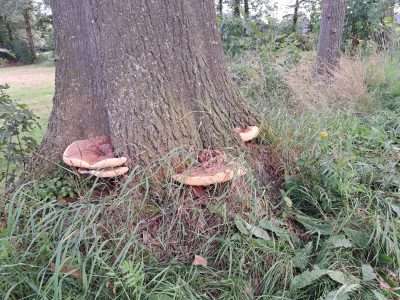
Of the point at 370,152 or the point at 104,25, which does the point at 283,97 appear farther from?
the point at 104,25

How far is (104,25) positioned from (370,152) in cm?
191

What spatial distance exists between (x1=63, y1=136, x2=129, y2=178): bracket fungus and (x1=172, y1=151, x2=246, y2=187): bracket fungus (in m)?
0.29

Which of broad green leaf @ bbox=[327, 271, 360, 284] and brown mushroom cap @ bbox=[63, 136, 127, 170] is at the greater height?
brown mushroom cap @ bbox=[63, 136, 127, 170]

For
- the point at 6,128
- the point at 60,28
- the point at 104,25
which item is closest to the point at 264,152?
the point at 104,25

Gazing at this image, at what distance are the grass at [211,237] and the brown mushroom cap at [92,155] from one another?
0.12 m

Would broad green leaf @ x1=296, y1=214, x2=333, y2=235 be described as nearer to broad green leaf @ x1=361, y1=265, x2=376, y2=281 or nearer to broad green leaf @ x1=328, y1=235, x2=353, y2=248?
broad green leaf @ x1=328, y1=235, x2=353, y2=248

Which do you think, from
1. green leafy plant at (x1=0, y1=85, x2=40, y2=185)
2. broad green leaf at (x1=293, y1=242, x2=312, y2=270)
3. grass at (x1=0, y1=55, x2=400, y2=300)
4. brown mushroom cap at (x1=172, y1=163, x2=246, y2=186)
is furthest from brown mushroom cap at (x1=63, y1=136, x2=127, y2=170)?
broad green leaf at (x1=293, y1=242, x2=312, y2=270)

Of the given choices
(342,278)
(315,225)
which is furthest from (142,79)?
(342,278)

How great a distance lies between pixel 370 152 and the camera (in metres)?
2.23

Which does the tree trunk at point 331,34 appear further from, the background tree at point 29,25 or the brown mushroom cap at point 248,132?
the background tree at point 29,25

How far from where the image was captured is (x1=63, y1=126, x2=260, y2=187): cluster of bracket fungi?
1470 mm

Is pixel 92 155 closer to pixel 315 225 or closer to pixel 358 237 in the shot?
pixel 315 225

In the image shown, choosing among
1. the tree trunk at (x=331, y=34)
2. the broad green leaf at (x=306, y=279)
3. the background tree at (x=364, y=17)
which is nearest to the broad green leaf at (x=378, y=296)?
the broad green leaf at (x=306, y=279)

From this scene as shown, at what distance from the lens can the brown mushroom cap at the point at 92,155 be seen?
151cm
